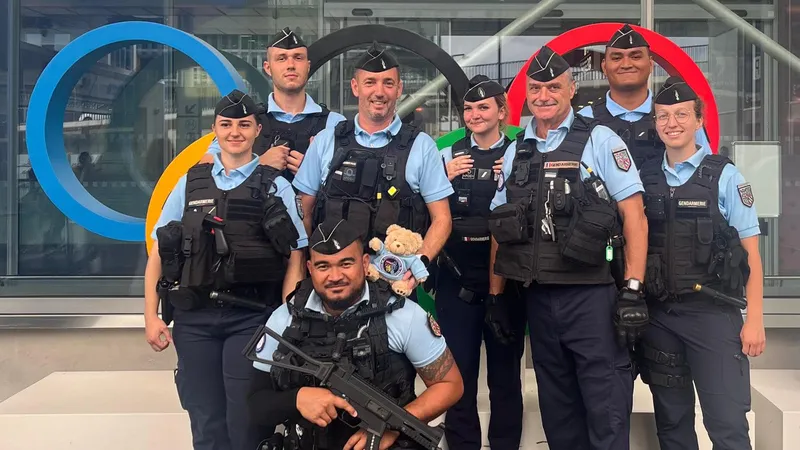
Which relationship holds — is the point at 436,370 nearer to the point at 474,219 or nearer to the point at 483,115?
→ the point at 474,219

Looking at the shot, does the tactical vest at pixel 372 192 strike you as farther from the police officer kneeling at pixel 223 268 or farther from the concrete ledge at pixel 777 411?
the concrete ledge at pixel 777 411

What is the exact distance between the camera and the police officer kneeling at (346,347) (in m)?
2.41

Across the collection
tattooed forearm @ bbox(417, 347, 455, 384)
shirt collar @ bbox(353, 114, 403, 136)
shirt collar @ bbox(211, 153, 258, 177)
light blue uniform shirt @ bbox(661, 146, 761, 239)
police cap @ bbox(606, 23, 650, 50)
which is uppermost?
police cap @ bbox(606, 23, 650, 50)

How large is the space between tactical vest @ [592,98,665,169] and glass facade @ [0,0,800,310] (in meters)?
1.73

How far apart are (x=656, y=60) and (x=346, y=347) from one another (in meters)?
3.15

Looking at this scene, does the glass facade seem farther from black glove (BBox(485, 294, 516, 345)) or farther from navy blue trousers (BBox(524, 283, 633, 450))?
navy blue trousers (BBox(524, 283, 633, 450))

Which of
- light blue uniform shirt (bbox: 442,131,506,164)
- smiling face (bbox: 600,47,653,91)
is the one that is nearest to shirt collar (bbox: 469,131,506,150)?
light blue uniform shirt (bbox: 442,131,506,164)

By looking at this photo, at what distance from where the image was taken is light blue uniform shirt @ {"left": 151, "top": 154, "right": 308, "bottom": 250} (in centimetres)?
304

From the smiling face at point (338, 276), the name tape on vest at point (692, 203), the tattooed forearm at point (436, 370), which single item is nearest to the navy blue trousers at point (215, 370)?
the smiling face at point (338, 276)

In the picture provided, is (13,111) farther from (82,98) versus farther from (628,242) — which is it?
(628,242)

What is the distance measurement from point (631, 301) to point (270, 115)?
193cm

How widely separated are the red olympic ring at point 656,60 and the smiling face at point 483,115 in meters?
0.93

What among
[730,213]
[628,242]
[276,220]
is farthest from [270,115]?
[730,213]

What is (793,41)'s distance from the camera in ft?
17.8
